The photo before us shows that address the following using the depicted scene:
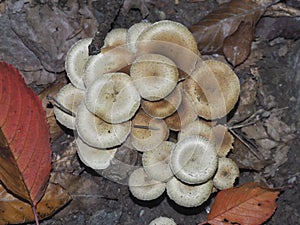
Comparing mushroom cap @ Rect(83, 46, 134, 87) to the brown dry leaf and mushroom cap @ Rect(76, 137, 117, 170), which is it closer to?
mushroom cap @ Rect(76, 137, 117, 170)

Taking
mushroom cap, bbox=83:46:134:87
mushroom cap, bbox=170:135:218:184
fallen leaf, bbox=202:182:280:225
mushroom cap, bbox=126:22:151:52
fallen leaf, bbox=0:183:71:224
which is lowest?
fallen leaf, bbox=202:182:280:225

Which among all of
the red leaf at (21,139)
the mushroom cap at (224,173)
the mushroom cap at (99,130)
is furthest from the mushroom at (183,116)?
the red leaf at (21,139)

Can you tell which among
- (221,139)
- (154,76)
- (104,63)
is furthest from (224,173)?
(104,63)

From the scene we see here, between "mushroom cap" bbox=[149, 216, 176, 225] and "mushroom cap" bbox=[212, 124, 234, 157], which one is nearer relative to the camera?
"mushroom cap" bbox=[212, 124, 234, 157]

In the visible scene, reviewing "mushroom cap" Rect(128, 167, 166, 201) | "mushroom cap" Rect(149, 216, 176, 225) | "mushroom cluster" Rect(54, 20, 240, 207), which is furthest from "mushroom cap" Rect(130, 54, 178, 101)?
"mushroom cap" Rect(149, 216, 176, 225)

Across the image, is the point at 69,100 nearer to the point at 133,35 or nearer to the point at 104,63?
the point at 104,63
